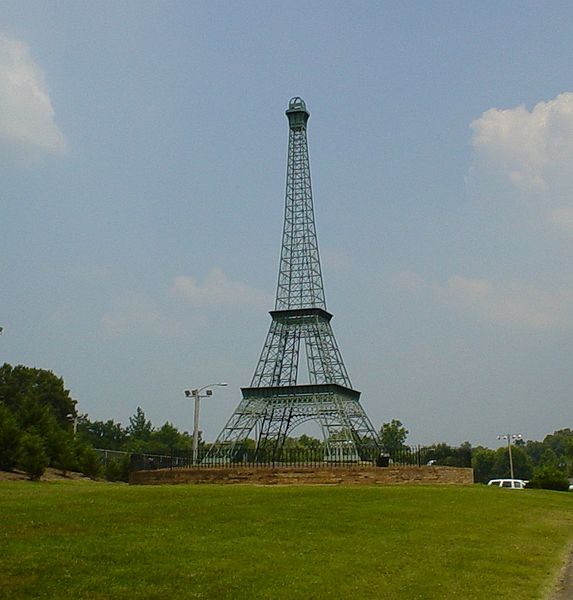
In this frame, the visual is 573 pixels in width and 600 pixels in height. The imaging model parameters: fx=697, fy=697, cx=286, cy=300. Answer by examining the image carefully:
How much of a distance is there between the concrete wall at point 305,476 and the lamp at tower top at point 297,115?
1663 inches

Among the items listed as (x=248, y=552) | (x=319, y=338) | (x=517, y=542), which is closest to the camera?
(x=248, y=552)

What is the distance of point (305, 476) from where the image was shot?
88.2 feet

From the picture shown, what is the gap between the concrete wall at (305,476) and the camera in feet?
87.8

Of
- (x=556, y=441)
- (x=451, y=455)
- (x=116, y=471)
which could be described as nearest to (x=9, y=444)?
(x=116, y=471)

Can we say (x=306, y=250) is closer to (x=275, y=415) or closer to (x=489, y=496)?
(x=275, y=415)

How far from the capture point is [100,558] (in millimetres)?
10344

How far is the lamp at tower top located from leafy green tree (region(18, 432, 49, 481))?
41.7 meters

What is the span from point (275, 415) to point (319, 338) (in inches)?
292

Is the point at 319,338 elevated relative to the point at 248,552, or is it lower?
elevated

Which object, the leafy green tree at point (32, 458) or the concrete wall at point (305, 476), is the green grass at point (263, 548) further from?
the leafy green tree at point (32, 458)

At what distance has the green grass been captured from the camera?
31.1 ft

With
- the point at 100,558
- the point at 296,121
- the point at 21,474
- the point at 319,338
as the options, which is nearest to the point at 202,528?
the point at 100,558

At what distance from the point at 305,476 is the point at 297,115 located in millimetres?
43422

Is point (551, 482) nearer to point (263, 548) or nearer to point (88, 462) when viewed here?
point (88, 462)
